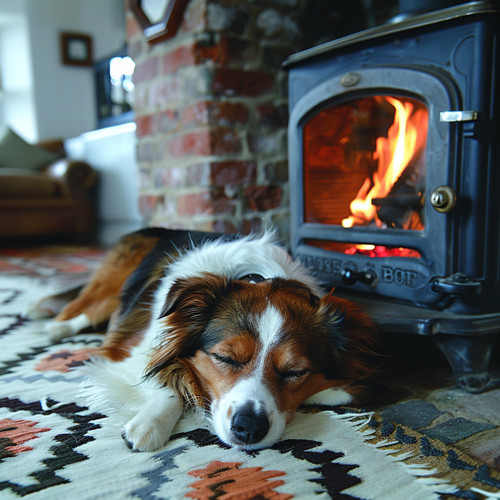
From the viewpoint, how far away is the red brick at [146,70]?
9.37 feet

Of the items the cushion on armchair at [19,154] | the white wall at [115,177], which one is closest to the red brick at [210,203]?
the white wall at [115,177]

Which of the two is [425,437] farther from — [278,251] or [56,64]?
[56,64]

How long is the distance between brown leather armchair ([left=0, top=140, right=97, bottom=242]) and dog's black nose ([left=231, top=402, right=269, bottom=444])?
4.96m

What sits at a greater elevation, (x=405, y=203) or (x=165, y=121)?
(x=165, y=121)

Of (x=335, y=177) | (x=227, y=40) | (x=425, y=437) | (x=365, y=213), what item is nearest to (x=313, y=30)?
(x=227, y=40)

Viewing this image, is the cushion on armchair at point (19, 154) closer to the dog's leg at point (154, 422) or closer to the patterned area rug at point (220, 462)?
the patterned area rug at point (220, 462)

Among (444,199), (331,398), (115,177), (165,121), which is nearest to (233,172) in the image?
(165,121)

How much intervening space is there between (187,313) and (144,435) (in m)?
0.33

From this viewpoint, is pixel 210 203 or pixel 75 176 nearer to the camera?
pixel 210 203

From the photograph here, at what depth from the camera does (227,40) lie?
2496 millimetres

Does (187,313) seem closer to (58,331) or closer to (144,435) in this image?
(144,435)

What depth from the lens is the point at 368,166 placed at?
183 centimetres

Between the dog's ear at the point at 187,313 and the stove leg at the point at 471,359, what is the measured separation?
71cm

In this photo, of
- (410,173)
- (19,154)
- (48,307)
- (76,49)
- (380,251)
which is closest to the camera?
(410,173)
